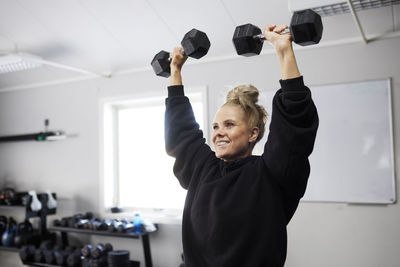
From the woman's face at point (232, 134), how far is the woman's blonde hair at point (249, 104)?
0.5 inches

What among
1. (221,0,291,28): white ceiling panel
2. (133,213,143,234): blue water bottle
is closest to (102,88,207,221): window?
(133,213,143,234): blue water bottle

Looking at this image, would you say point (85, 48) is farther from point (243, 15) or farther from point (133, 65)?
point (243, 15)

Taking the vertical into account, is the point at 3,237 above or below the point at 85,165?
below

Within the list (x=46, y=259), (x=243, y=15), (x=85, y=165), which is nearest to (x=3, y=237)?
(x=46, y=259)

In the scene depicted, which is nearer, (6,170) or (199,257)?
(199,257)

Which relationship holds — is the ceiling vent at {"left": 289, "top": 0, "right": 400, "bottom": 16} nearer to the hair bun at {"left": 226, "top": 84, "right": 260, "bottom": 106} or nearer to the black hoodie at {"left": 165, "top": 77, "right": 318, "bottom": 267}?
the hair bun at {"left": 226, "top": 84, "right": 260, "bottom": 106}

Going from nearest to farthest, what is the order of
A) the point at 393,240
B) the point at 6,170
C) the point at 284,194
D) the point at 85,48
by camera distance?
the point at 284,194 → the point at 393,240 → the point at 85,48 → the point at 6,170

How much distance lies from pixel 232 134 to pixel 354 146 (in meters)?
1.69

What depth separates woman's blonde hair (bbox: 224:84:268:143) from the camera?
3.20 ft

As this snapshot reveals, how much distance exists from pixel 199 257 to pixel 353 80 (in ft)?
6.29

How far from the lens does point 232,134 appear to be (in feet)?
3.10

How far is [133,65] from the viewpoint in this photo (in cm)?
321

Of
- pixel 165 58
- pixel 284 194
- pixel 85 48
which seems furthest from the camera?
pixel 85 48

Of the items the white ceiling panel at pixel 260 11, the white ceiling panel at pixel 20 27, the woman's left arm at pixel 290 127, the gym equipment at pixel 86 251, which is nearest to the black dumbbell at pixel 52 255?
the gym equipment at pixel 86 251
